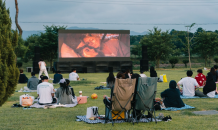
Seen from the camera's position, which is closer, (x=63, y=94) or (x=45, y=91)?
(x=45, y=91)

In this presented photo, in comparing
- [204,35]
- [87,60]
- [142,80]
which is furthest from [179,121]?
[204,35]

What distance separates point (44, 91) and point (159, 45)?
1302 inches

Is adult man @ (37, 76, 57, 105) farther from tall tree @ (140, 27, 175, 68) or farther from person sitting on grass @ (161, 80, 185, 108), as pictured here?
tall tree @ (140, 27, 175, 68)

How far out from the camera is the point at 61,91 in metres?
8.62

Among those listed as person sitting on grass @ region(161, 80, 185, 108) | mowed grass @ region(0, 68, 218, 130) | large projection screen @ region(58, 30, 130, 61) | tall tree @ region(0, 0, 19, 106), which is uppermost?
large projection screen @ region(58, 30, 130, 61)

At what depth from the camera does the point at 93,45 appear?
95.6ft

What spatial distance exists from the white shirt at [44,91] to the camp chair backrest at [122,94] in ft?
10.7

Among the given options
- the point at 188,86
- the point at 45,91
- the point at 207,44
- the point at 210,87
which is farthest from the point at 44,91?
the point at 207,44

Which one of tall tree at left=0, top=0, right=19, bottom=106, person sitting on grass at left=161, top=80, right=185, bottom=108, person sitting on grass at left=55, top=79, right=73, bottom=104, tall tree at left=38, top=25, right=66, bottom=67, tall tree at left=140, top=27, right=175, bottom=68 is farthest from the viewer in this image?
tall tree at left=140, top=27, right=175, bottom=68

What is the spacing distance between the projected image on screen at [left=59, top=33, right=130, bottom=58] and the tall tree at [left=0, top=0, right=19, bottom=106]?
24170 millimetres

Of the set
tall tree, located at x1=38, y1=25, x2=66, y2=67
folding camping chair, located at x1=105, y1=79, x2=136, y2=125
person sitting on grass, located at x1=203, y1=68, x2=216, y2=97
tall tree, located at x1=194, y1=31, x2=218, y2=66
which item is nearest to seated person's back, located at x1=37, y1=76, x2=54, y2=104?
folding camping chair, located at x1=105, y1=79, x2=136, y2=125

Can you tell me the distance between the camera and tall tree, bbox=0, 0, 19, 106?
421 centimetres

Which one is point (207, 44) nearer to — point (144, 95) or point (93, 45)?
point (93, 45)

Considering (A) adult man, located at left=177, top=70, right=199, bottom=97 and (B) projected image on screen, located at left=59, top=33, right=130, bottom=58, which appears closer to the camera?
(A) adult man, located at left=177, top=70, right=199, bottom=97
